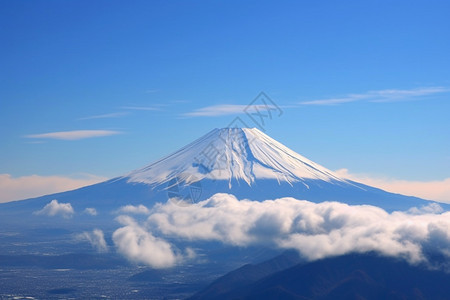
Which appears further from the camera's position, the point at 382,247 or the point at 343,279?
the point at 382,247

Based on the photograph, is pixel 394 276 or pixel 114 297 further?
pixel 114 297

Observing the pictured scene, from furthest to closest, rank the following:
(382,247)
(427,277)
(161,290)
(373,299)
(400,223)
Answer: (161,290), (400,223), (382,247), (427,277), (373,299)

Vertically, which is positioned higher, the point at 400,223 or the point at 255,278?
the point at 400,223

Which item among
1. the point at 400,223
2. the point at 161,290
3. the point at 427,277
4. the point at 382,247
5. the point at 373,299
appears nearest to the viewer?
the point at 373,299

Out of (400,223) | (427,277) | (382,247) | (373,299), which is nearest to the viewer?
(373,299)

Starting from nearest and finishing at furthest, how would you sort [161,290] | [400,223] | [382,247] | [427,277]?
[427,277] < [382,247] < [400,223] < [161,290]

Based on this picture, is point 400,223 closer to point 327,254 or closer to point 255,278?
point 327,254

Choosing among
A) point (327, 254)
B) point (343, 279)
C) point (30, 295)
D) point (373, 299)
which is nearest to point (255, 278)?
point (327, 254)

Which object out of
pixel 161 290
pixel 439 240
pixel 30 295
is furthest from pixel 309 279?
pixel 30 295

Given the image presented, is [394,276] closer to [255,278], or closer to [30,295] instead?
[255,278]
